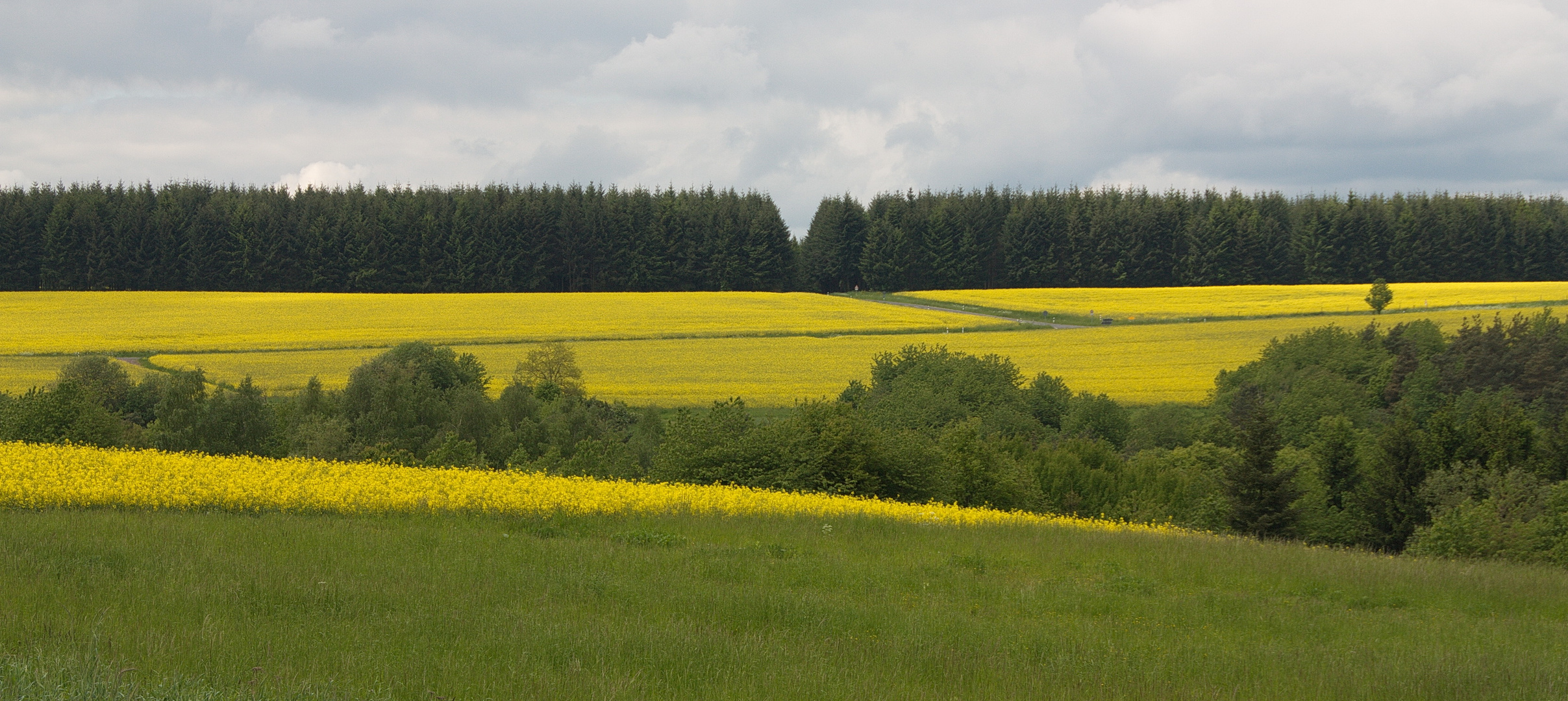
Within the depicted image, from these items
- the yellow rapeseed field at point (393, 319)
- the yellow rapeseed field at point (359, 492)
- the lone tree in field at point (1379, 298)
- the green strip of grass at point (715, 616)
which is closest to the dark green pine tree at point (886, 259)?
the yellow rapeseed field at point (393, 319)

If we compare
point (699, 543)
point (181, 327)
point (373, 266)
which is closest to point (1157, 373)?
point (699, 543)

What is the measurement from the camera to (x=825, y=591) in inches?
402

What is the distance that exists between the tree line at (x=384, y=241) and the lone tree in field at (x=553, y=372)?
195 feet

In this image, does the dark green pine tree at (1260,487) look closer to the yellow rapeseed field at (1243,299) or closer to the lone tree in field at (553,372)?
the lone tree in field at (553,372)

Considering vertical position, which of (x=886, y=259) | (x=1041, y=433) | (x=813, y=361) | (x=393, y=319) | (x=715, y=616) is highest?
(x=886, y=259)

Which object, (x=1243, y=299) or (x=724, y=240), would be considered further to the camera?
(x=724, y=240)

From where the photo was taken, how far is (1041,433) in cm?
4147

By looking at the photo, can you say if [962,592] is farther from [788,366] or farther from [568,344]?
[568,344]

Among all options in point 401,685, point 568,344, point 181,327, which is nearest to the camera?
point 401,685

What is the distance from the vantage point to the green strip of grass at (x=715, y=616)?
6.45 meters

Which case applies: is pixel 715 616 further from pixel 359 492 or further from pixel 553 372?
pixel 553 372

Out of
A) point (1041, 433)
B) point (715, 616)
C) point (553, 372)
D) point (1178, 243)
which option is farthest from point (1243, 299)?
point (715, 616)

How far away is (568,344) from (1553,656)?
5381 centimetres

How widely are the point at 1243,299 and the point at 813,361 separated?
4678cm
